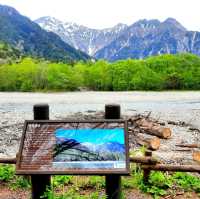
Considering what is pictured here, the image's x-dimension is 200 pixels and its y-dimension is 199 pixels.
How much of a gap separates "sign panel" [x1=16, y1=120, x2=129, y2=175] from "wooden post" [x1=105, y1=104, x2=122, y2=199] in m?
0.21

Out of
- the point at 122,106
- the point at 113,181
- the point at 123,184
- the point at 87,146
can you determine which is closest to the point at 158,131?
the point at 123,184

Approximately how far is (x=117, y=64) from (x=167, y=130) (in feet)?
324

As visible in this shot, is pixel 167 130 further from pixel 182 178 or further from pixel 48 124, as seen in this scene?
pixel 48 124

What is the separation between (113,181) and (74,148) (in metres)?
0.80

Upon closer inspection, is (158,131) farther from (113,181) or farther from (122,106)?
(122,106)

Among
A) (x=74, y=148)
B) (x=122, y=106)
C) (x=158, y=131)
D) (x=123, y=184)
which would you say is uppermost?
(x=74, y=148)

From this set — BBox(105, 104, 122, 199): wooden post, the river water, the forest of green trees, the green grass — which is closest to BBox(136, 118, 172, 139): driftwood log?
the river water

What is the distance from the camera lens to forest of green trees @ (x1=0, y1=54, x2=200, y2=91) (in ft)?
359

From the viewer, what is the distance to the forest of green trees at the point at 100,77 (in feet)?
359

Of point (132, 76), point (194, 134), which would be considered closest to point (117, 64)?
point (132, 76)

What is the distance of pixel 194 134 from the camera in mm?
24734

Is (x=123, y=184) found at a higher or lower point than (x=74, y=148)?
lower

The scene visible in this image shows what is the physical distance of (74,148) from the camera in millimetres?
6441

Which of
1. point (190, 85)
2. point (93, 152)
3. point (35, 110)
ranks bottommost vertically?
point (190, 85)
